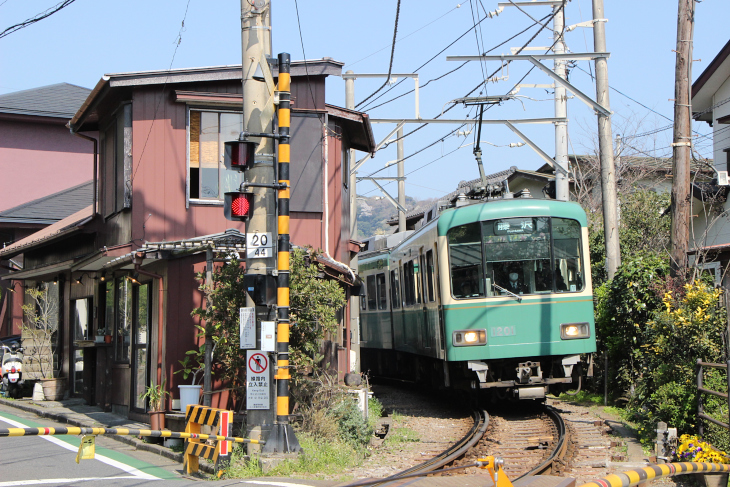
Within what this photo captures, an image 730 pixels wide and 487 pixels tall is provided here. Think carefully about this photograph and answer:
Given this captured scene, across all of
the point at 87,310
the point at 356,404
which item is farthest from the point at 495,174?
the point at 356,404

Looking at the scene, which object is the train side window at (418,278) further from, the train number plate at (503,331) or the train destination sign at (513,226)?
the train number plate at (503,331)

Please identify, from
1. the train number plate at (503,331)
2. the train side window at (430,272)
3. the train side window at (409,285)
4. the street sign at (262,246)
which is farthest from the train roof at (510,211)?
the street sign at (262,246)

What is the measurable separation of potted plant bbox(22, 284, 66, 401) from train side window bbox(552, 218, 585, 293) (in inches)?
440

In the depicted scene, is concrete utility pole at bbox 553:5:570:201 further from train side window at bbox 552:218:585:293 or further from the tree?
the tree

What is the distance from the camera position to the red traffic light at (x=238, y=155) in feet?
29.5

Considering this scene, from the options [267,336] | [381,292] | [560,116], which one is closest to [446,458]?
[267,336]

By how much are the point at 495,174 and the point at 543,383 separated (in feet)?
120

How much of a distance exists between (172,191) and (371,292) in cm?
844

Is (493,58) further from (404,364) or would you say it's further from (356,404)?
(404,364)

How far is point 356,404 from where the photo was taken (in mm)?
10953

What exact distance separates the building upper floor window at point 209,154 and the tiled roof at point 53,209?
11792 mm

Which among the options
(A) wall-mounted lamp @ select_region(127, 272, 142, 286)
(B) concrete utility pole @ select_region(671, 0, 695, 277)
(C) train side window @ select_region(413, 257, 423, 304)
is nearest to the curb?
(A) wall-mounted lamp @ select_region(127, 272, 142, 286)

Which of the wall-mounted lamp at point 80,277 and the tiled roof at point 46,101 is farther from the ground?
the tiled roof at point 46,101

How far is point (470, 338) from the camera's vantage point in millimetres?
12250
